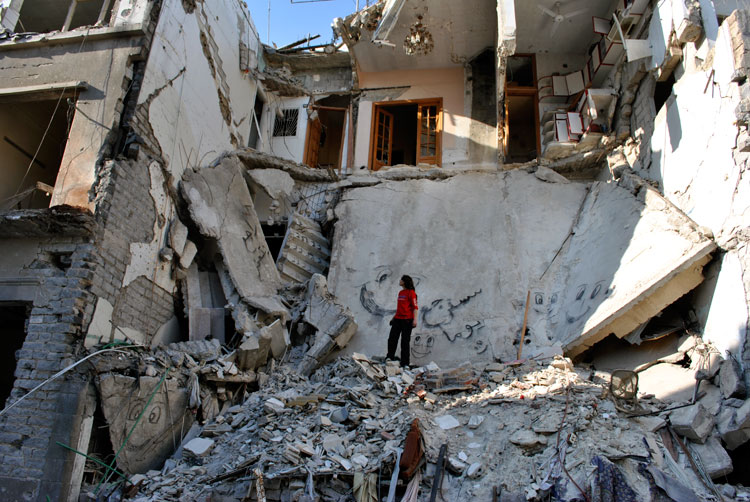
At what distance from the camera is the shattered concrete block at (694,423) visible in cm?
501

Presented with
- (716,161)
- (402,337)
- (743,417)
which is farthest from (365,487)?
(716,161)

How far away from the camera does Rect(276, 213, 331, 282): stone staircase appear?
9414 millimetres

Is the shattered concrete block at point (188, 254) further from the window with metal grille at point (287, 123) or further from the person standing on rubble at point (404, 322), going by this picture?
A: the window with metal grille at point (287, 123)

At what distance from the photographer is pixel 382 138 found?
40.4 feet

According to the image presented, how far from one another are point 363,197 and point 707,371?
631 centimetres

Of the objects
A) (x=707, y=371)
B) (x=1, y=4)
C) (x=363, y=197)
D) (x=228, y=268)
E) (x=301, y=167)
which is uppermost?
(x=1, y=4)

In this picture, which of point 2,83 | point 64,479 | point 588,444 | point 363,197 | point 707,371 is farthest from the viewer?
point 363,197

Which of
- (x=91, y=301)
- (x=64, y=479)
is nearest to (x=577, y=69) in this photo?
(x=91, y=301)

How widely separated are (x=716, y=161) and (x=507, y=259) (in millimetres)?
3368

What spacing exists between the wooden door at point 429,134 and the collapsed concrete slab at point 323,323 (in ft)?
14.8

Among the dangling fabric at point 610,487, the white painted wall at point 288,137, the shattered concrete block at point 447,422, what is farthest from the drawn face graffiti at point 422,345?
the white painted wall at point 288,137

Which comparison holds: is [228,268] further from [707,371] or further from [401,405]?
[707,371]

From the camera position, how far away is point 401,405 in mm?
6004

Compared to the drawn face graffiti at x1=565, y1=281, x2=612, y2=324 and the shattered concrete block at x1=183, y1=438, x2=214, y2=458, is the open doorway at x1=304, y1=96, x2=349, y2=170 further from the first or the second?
the shattered concrete block at x1=183, y1=438, x2=214, y2=458
